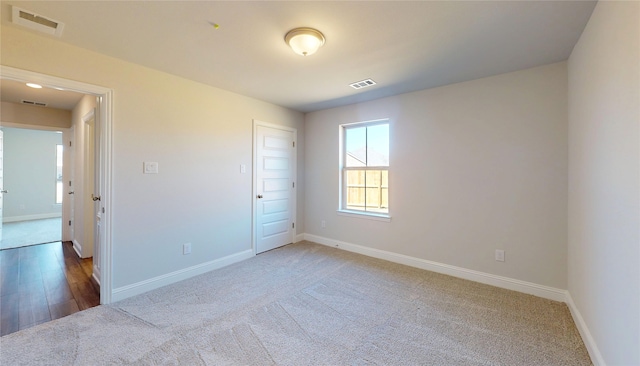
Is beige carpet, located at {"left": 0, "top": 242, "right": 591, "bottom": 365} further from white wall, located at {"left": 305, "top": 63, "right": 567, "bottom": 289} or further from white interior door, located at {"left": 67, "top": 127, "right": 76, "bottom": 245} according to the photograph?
white interior door, located at {"left": 67, "top": 127, "right": 76, "bottom": 245}

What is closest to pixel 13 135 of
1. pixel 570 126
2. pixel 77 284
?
pixel 77 284

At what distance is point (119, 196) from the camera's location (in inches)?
99.4

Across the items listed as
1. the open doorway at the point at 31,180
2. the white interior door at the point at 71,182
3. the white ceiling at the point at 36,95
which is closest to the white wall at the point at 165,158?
the white ceiling at the point at 36,95

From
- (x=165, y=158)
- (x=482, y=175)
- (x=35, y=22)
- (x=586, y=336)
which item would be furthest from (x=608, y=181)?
(x=35, y=22)

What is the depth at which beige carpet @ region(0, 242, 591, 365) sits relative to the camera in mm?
1731

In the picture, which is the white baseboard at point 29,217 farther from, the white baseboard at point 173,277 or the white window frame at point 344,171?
the white window frame at point 344,171

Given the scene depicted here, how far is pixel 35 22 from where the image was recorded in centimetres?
189

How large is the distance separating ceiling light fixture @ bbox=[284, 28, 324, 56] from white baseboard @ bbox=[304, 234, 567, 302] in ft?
9.47

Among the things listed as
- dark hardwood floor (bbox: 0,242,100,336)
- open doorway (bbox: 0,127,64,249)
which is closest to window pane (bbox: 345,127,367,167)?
dark hardwood floor (bbox: 0,242,100,336)

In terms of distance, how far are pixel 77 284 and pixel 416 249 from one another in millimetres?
4167

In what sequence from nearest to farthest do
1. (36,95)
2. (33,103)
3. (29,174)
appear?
(36,95) → (33,103) → (29,174)

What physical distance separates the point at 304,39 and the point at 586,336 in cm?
309

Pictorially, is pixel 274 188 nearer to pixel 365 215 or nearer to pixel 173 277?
pixel 365 215

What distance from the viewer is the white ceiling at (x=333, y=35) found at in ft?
5.66
